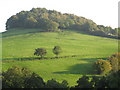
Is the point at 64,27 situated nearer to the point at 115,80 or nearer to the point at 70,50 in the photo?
the point at 70,50

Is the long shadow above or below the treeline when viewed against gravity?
below

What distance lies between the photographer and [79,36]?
499 ft

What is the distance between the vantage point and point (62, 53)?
10250 centimetres

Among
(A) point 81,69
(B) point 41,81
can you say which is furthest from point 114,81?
(A) point 81,69

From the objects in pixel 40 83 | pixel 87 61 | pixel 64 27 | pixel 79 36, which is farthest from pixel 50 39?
pixel 40 83

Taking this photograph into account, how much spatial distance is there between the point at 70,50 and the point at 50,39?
2773 centimetres

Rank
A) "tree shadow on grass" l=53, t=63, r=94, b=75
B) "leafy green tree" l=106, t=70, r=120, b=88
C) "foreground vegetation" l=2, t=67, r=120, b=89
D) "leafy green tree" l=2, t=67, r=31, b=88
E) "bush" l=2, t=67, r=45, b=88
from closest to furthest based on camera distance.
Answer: "leafy green tree" l=106, t=70, r=120, b=88 → "foreground vegetation" l=2, t=67, r=120, b=89 → "bush" l=2, t=67, r=45, b=88 → "leafy green tree" l=2, t=67, r=31, b=88 → "tree shadow on grass" l=53, t=63, r=94, b=75

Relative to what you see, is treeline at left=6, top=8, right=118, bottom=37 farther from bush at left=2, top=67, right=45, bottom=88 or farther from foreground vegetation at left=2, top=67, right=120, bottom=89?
foreground vegetation at left=2, top=67, right=120, bottom=89

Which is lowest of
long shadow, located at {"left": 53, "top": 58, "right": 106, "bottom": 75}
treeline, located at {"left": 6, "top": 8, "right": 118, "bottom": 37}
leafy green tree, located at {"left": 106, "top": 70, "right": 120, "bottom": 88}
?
long shadow, located at {"left": 53, "top": 58, "right": 106, "bottom": 75}

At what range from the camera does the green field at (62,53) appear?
243 ft

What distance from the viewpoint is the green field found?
243ft

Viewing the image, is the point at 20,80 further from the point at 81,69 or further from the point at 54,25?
the point at 54,25

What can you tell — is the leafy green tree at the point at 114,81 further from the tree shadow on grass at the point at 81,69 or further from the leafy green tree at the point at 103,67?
the tree shadow on grass at the point at 81,69

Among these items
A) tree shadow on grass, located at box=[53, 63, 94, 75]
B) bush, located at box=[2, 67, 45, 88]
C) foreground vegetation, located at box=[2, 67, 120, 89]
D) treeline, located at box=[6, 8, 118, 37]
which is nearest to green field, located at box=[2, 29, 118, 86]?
tree shadow on grass, located at box=[53, 63, 94, 75]
